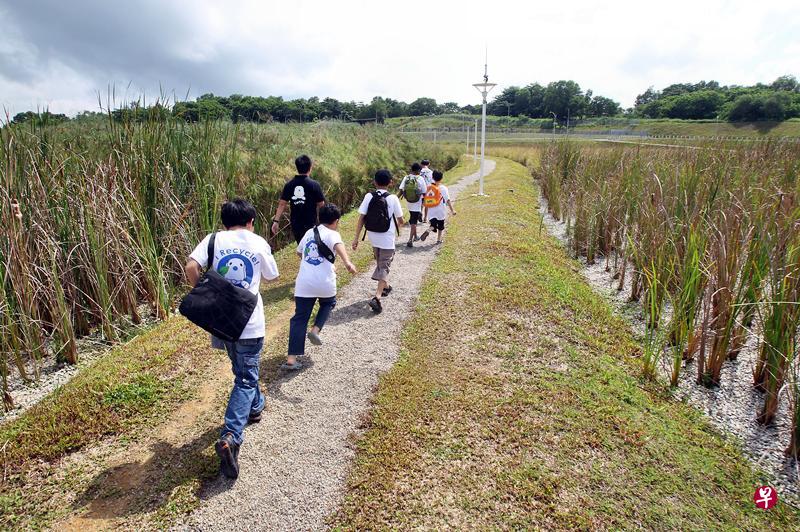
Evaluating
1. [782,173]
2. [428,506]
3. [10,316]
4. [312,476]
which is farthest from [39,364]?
[782,173]

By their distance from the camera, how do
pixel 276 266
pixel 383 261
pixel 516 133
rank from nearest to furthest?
pixel 276 266 → pixel 383 261 → pixel 516 133

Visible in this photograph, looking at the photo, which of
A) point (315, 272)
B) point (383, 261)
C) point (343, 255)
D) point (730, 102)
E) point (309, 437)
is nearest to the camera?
point (309, 437)

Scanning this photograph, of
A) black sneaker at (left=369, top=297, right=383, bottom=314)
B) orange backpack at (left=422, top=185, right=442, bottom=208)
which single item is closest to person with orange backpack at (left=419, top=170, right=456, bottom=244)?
orange backpack at (left=422, top=185, right=442, bottom=208)

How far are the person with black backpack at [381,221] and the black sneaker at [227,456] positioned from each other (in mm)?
2803

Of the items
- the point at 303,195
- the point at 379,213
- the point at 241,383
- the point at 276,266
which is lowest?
the point at 241,383

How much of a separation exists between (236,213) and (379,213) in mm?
2530

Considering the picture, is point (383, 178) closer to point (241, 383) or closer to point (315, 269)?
point (315, 269)

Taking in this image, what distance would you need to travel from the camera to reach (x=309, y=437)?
126 inches

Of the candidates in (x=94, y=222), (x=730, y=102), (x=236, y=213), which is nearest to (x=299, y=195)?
(x=94, y=222)

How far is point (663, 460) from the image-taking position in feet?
9.96

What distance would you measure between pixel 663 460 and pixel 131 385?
4.17 metres

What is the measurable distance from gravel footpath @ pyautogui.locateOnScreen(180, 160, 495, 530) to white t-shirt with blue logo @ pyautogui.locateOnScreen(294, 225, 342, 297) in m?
0.79

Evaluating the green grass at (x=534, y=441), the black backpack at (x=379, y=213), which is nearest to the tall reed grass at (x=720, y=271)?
the green grass at (x=534, y=441)

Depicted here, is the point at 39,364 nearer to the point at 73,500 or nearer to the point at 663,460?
the point at 73,500
